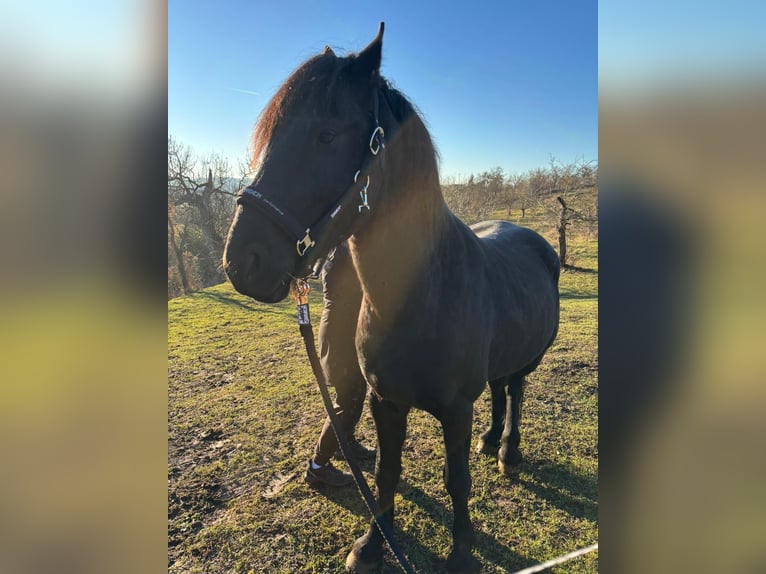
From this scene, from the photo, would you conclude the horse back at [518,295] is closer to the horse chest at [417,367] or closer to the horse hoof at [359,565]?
the horse chest at [417,367]

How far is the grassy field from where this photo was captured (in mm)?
2779

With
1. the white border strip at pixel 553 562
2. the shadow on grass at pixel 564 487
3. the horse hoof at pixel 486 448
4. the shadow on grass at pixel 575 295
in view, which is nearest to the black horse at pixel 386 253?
the white border strip at pixel 553 562

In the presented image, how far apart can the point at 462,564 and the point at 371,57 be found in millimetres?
2909

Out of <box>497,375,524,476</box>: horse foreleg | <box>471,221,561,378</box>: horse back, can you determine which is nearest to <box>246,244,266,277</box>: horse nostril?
<box>471,221,561,378</box>: horse back

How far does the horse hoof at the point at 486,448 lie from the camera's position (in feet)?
12.9

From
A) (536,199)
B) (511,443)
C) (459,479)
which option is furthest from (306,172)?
(536,199)

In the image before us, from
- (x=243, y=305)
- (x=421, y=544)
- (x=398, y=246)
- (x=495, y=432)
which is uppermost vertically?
(x=398, y=246)

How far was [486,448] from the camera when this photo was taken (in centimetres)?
393

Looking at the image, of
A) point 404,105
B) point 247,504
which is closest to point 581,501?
point 247,504

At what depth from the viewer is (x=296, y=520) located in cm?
307

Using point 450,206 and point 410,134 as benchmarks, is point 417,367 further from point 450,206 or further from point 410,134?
point 450,206

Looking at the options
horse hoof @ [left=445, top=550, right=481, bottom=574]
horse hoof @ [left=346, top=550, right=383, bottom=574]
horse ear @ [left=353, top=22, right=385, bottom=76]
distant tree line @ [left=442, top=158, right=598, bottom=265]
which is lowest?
horse hoof @ [left=346, top=550, right=383, bottom=574]

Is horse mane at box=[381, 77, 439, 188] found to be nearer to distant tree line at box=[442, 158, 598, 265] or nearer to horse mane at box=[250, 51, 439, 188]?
horse mane at box=[250, 51, 439, 188]

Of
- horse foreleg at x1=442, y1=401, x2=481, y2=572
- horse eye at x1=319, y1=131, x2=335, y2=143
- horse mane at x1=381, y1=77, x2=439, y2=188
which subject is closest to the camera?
horse eye at x1=319, y1=131, x2=335, y2=143
